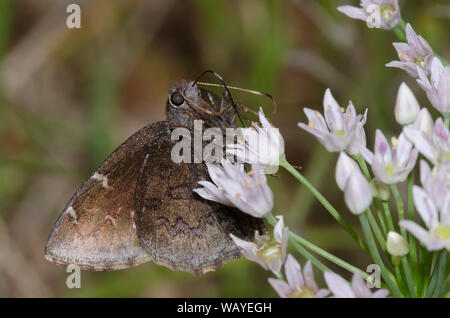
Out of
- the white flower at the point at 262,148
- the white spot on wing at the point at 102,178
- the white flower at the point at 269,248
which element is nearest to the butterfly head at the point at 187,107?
the white flower at the point at 262,148

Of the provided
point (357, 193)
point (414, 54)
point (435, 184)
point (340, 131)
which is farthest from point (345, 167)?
point (414, 54)

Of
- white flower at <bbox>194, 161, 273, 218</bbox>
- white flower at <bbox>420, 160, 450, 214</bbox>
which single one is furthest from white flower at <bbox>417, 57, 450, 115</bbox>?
white flower at <bbox>194, 161, 273, 218</bbox>

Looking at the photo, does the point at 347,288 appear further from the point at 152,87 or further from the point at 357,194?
the point at 152,87

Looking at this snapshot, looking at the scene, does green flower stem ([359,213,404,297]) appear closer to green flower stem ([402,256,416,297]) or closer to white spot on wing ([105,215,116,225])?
green flower stem ([402,256,416,297])

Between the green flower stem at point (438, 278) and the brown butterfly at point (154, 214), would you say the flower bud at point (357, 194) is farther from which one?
the brown butterfly at point (154, 214)

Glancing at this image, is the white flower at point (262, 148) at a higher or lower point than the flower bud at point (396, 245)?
higher
